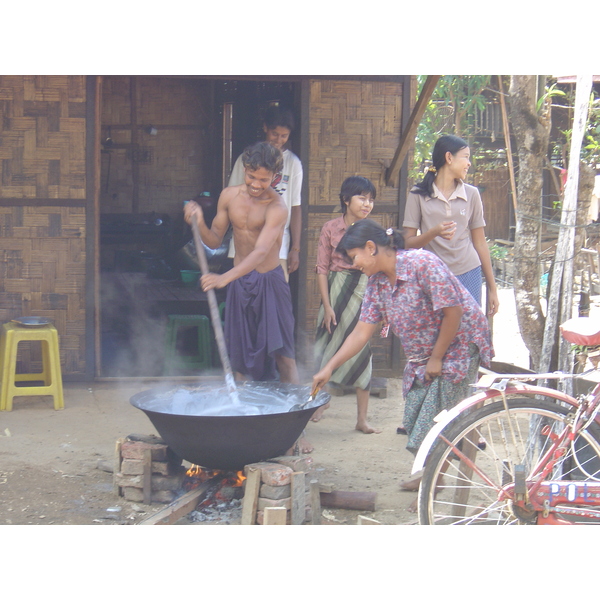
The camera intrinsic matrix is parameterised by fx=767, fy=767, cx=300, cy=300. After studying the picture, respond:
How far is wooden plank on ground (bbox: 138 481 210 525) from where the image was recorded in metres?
3.60

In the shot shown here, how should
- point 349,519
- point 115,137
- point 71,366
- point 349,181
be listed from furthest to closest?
point 115,137 < point 71,366 < point 349,181 < point 349,519

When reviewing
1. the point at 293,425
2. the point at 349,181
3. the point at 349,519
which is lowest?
the point at 349,519

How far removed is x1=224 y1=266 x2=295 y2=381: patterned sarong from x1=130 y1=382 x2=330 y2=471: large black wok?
1006 millimetres

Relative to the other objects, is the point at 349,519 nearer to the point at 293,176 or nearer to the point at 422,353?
the point at 422,353

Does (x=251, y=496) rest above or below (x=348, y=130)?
below

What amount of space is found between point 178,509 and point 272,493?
0.46 metres

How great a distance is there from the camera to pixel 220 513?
13.0 ft

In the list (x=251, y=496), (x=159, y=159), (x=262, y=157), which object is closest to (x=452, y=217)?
(x=262, y=157)

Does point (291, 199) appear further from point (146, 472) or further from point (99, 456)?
point (146, 472)

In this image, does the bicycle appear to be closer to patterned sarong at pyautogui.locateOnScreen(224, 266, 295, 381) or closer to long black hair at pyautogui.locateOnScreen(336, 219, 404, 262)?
long black hair at pyautogui.locateOnScreen(336, 219, 404, 262)

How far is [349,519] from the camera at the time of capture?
3984mm

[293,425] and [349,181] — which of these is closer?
[293,425]
